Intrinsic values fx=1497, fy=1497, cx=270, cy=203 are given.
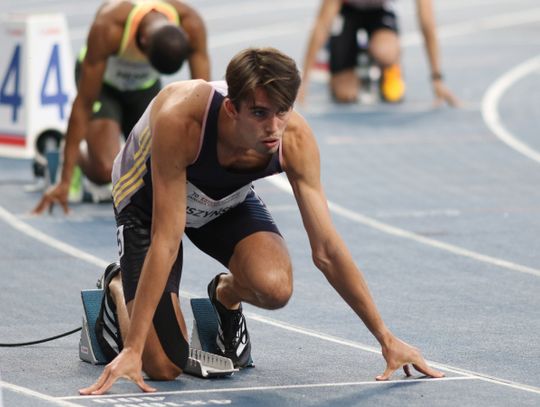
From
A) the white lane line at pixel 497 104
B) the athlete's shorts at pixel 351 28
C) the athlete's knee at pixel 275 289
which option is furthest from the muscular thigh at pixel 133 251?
the athlete's shorts at pixel 351 28

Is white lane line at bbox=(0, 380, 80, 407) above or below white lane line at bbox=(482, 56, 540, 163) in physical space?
above

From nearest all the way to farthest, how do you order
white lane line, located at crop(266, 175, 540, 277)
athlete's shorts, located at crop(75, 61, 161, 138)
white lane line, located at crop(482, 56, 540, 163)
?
1. white lane line, located at crop(266, 175, 540, 277)
2. athlete's shorts, located at crop(75, 61, 161, 138)
3. white lane line, located at crop(482, 56, 540, 163)

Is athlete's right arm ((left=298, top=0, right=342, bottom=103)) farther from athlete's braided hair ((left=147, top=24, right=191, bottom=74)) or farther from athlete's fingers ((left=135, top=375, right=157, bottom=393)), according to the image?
athlete's fingers ((left=135, top=375, right=157, bottom=393))

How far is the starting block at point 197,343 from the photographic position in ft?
20.4

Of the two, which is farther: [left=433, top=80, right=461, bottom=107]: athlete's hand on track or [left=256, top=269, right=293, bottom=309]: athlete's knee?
[left=433, top=80, right=461, bottom=107]: athlete's hand on track

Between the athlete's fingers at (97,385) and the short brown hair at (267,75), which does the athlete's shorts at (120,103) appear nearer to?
the athlete's fingers at (97,385)

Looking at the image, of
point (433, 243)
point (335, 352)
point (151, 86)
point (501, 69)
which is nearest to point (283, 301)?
point (335, 352)

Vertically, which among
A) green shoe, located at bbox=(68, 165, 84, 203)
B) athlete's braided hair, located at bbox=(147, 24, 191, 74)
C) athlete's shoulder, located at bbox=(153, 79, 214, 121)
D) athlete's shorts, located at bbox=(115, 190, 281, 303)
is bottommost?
green shoe, located at bbox=(68, 165, 84, 203)

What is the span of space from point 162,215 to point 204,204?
20.8 inches

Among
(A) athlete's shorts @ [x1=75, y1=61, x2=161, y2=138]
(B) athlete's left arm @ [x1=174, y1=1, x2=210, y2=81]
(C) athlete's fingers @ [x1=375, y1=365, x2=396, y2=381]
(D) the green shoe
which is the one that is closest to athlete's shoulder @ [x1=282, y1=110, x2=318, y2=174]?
(C) athlete's fingers @ [x1=375, y1=365, x2=396, y2=381]

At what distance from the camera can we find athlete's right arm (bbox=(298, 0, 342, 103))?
47.5 ft

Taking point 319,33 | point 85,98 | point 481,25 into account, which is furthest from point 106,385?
point 481,25

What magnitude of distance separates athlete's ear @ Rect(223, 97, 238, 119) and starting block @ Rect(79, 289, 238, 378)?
115cm

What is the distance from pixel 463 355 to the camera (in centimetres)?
655
